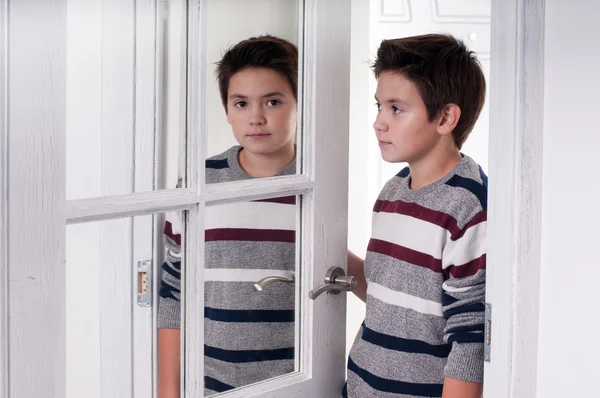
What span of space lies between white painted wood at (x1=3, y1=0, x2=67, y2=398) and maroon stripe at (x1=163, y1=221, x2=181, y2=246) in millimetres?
215

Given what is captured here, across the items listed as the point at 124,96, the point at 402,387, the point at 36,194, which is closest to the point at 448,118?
the point at 402,387

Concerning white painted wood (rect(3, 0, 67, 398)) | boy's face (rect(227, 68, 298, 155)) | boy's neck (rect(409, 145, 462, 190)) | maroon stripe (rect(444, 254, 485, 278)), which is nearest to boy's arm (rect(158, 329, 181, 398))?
white painted wood (rect(3, 0, 67, 398))

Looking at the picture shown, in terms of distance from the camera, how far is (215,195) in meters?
1.31

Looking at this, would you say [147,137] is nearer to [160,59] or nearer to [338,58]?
[160,59]

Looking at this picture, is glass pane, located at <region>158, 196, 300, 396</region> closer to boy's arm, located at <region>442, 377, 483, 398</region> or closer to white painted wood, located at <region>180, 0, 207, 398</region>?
white painted wood, located at <region>180, 0, 207, 398</region>

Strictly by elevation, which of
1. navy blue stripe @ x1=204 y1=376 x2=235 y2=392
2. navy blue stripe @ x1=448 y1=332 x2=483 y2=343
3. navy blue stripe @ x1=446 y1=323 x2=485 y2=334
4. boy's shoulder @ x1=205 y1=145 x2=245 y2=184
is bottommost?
navy blue stripe @ x1=204 y1=376 x2=235 y2=392

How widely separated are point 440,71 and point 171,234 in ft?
2.31

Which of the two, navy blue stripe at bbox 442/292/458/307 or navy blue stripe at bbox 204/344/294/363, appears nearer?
navy blue stripe at bbox 204/344/294/363

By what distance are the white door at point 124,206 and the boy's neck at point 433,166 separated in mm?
218

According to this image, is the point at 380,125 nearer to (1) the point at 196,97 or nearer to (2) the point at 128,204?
(1) the point at 196,97

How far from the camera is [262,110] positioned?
1434mm

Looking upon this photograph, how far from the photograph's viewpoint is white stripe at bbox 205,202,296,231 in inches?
52.4

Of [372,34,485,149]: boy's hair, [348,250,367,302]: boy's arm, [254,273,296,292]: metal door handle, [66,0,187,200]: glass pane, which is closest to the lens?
[66,0,187,200]: glass pane

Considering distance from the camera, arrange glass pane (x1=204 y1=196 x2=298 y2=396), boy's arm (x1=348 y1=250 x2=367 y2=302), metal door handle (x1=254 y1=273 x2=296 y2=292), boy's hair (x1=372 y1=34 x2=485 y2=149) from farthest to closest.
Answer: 1. boy's arm (x1=348 y1=250 x2=367 y2=302)
2. boy's hair (x1=372 y1=34 x2=485 y2=149)
3. metal door handle (x1=254 y1=273 x2=296 y2=292)
4. glass pane (x1=204 y1=196 x2=298 y2=396)
